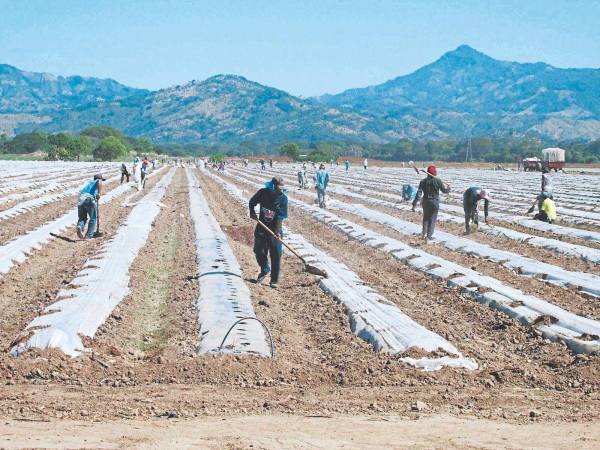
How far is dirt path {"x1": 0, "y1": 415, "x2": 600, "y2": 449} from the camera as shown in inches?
218

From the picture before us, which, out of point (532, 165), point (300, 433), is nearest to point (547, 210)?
point (300, 433)

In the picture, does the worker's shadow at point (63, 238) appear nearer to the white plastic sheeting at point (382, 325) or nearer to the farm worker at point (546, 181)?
the white plastic sheeting at point (382, 325)

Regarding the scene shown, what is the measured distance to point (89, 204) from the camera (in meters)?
17.0

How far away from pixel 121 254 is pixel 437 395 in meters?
8.71

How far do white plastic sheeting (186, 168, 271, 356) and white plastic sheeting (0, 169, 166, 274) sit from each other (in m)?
3.19

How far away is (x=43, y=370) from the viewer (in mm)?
7453

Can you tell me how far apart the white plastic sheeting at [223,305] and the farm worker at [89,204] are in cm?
237

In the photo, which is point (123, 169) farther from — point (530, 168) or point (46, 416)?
point (530, 168)

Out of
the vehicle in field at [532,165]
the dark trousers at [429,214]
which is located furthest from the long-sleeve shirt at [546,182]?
the vehicle in field at [532,165]

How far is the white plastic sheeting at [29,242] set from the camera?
1384 centimetres

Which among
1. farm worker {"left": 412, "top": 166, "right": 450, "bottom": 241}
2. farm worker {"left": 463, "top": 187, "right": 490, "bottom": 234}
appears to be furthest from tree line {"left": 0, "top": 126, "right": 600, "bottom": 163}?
farm worker {"left": 412, "top": 166, "right": 450, "bottom": 241}

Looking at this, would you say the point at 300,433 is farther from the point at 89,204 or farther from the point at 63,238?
the point at 63,238

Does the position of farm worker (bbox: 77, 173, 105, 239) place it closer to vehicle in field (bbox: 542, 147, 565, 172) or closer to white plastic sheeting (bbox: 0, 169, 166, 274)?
white plastic sheeting (bbox: 0, 169, 166, 274)

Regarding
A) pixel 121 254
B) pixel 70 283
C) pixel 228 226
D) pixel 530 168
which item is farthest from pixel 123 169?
pixel 530 168
